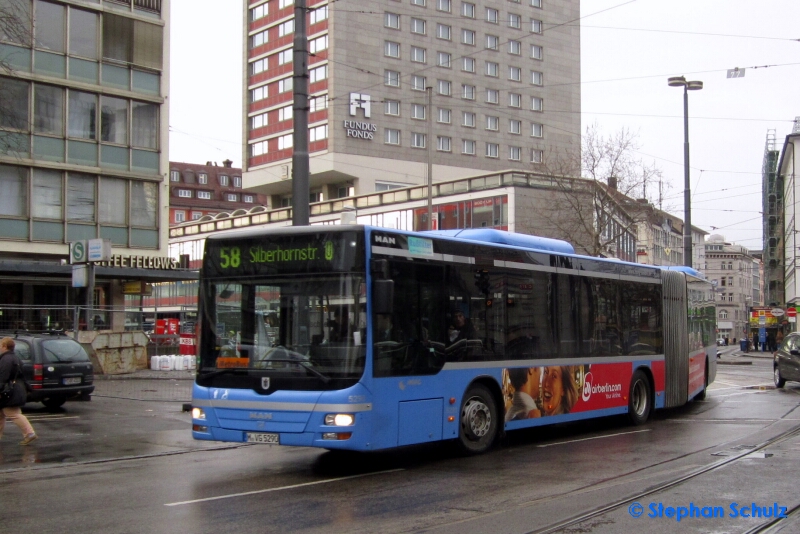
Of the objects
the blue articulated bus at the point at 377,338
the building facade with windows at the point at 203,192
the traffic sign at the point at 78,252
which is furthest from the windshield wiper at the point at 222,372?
the building facade with windows at the point at 203,192

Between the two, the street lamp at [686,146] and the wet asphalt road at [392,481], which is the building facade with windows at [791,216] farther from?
the wet asphalt road at [392,481]

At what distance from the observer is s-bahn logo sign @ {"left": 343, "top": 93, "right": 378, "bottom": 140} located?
234 feet

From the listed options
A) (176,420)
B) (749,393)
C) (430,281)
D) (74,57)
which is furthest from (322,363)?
(74,57)

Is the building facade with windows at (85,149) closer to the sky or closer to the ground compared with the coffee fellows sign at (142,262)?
closer to the sky

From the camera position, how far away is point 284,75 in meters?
76.0

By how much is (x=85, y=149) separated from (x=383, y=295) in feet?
92.3

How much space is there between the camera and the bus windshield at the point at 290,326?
33.1 feet

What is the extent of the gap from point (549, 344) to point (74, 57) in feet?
88.5

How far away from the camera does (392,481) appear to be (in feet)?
32.9

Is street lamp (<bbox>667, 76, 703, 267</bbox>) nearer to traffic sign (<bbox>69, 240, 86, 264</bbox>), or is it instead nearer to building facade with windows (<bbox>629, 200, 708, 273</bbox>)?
building facade with windows (<bbox>629, 200, 708, 273</bbox>)

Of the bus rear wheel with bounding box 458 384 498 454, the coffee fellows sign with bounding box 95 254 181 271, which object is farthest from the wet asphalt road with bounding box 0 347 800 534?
the coffee fellows sign with bounding box 95 254 181 271

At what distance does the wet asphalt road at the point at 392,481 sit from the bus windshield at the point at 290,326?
1315 mm

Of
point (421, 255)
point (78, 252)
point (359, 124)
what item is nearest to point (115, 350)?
point (78, 252)

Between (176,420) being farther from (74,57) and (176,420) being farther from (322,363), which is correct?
(74,57)
